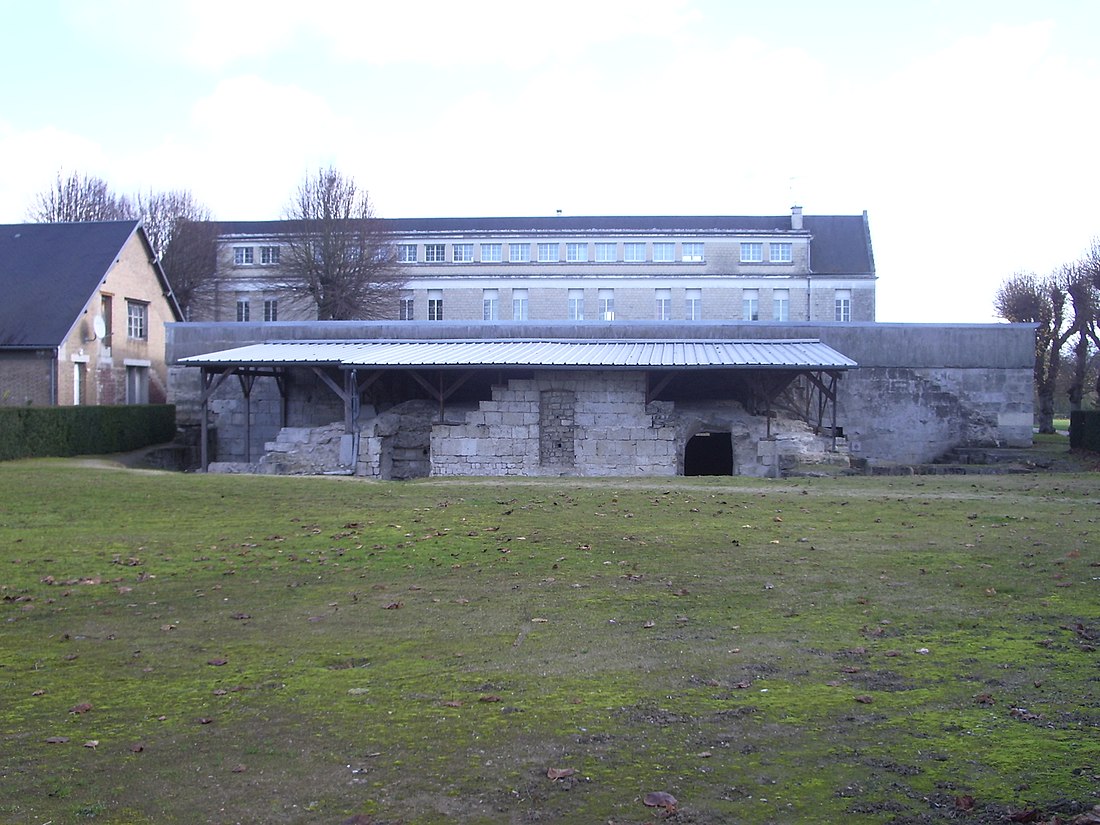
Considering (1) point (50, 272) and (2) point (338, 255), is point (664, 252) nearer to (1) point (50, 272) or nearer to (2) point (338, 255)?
(2) point (338, 255)

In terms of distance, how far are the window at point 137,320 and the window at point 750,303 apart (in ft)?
116

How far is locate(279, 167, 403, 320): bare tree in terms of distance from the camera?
4969cm

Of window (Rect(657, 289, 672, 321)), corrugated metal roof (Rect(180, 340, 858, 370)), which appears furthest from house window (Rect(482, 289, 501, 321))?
corrugated metal roof (Rect(180, 340, 858, 370))

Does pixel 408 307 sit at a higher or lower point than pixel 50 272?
higher

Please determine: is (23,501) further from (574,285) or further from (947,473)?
(574,285)

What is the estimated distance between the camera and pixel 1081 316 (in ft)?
129

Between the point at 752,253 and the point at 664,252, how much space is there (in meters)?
5.27

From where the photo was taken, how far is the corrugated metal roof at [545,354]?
25.5 meters

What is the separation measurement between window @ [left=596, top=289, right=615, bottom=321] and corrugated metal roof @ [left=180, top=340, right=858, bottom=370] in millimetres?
33797

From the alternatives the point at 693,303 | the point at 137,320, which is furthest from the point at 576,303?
the point at 137,320

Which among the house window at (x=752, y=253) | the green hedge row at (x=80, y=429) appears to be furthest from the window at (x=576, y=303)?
the green hedge row at (x=80, y=429)

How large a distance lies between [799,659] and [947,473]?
60.1ft

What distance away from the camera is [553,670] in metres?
6.93

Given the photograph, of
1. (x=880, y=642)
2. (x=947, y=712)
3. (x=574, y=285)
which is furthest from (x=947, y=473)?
(x=574, y=285)
